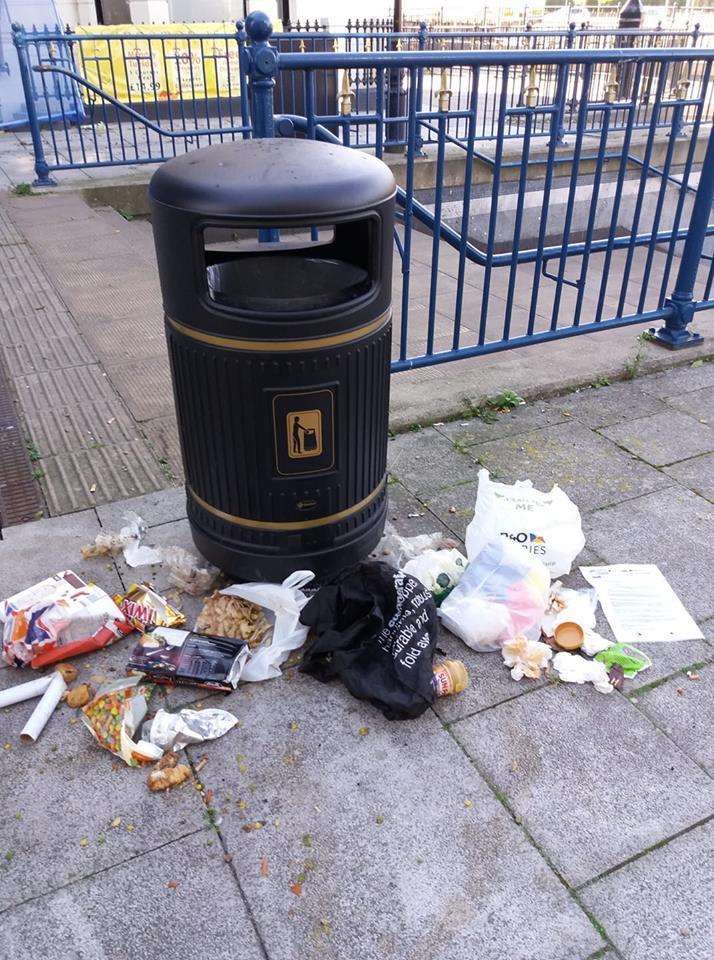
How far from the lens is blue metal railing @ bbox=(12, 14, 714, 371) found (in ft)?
10.8

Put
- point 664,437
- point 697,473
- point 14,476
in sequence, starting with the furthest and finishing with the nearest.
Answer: point 664,437 → point 697,473 → point 14,476

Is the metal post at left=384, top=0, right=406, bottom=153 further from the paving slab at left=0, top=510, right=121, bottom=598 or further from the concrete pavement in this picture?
the concrete pavement

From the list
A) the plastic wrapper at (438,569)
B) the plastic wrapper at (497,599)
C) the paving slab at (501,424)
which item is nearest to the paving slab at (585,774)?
the plastic wrapper at (497,599)

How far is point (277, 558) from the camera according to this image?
99.0 inches

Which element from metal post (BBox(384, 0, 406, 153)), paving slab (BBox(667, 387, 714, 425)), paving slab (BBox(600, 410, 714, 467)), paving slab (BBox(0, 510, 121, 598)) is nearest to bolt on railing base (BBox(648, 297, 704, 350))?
paving slab (BBox(667, 387, 714, 425))

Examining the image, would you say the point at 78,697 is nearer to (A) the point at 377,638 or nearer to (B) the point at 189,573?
(B) the point at 189,573

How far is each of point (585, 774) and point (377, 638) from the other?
2.23 ft

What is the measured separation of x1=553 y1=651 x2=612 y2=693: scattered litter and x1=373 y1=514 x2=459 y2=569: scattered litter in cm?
65

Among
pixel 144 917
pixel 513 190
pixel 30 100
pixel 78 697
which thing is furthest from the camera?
pixel 513 190

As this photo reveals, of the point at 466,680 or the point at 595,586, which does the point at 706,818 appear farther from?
the point at 595,586

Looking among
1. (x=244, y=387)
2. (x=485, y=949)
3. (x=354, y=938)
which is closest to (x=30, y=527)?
(x=244, y=387)

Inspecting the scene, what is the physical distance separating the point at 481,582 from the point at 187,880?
1248 millimetres

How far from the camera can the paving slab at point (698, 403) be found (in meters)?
3.99

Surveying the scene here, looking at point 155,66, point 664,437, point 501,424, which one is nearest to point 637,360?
point 664,437
